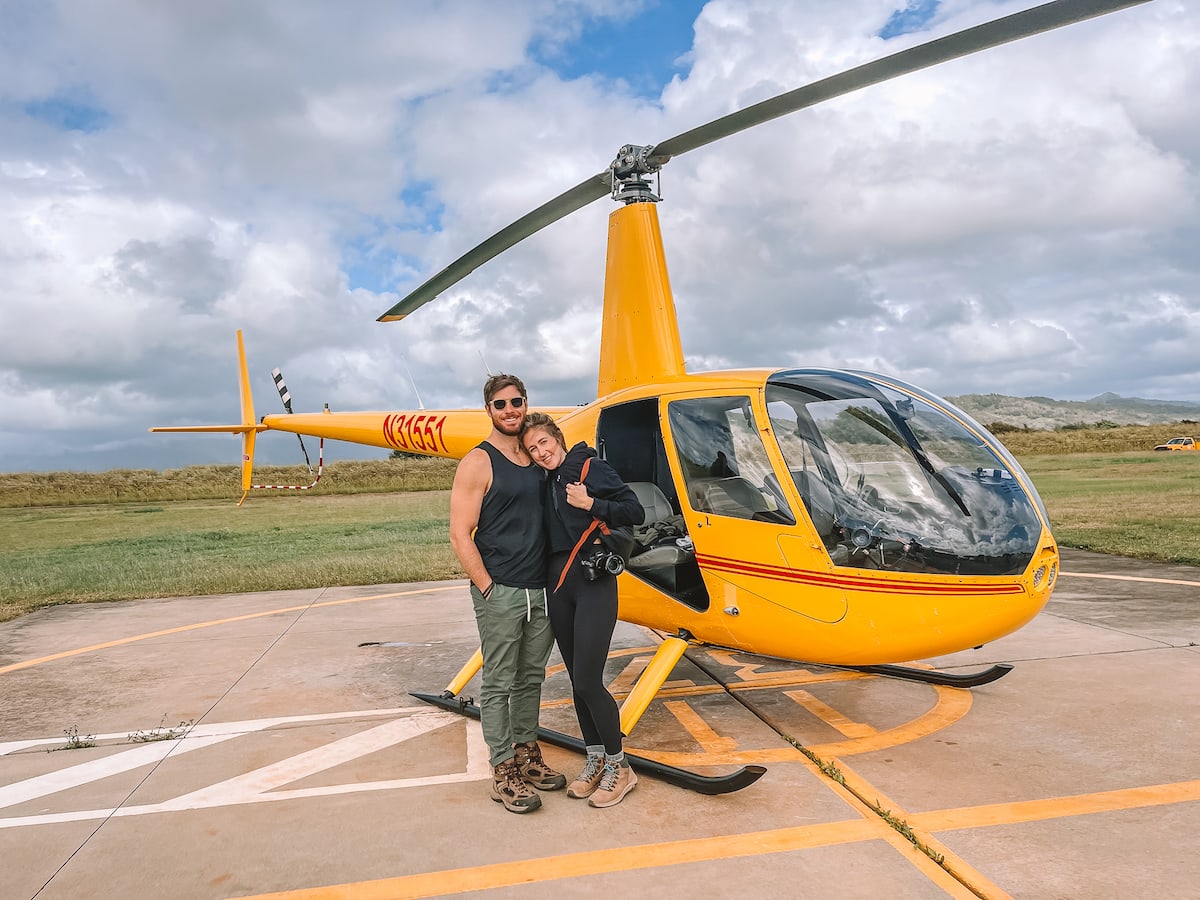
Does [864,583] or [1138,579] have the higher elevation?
[864,583]

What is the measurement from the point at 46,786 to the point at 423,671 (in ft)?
8.54

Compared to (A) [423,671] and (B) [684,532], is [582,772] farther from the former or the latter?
(A) [423,671]

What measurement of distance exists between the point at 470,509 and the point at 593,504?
0.59 metres

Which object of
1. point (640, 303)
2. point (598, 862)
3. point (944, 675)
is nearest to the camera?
point (598, 862)

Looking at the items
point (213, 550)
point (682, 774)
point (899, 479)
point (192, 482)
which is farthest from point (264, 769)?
point (192, 482)

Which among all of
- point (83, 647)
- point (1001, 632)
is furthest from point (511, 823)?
point (83, 647)

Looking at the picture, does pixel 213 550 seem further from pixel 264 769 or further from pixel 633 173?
pixel 633 173

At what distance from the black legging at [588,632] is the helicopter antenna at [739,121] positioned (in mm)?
2915

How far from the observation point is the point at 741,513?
4.40m

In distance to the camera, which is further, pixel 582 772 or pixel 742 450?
pixel 742 450

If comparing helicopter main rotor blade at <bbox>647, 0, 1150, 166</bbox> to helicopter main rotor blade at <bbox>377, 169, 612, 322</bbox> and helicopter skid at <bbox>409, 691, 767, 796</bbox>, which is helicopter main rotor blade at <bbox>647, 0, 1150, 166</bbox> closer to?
helicopter main rotor blade at <bbox>377, 169, 612, 322</bbox>

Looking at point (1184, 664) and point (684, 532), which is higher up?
point (684, 532)

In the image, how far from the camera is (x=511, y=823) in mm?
3590

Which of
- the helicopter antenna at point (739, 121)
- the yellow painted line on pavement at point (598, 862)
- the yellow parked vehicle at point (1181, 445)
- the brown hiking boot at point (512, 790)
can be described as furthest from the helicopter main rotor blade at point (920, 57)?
the yellow parked vehicle at point (1181, 445)
